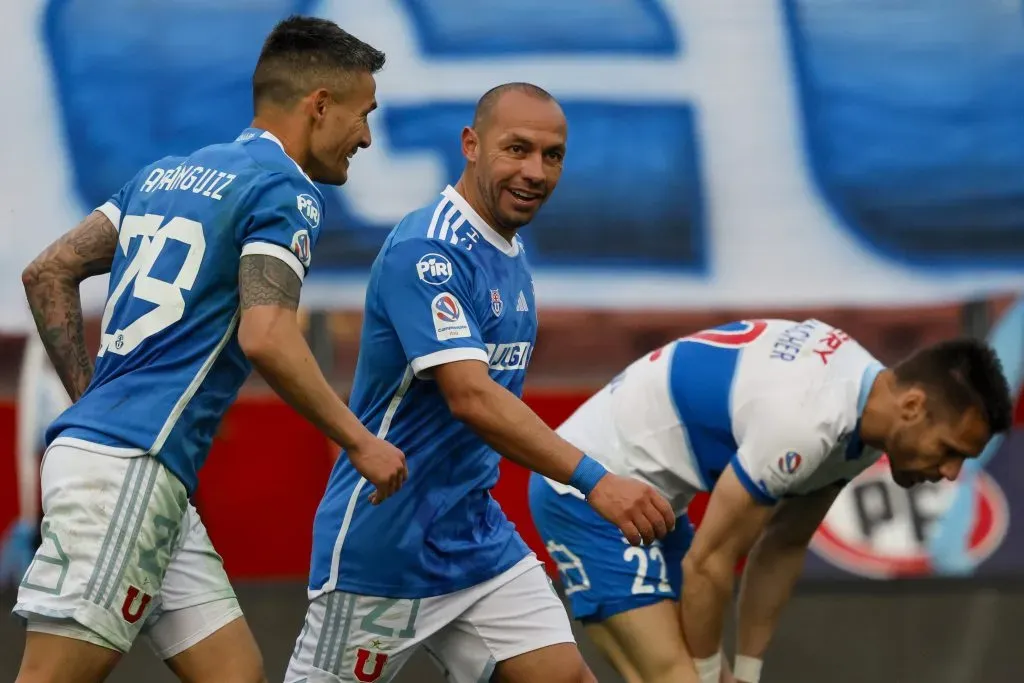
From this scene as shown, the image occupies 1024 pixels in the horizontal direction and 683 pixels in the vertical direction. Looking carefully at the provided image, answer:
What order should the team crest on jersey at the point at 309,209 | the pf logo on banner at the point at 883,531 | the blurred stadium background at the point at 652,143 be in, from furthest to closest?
the blurred stadium background at the point at 652,143, the pf logo on banner at the point at 883,531, the team crest on jersey at the point at 309,209

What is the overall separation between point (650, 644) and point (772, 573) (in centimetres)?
54

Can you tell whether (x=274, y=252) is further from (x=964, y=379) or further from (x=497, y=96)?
(x=964, y=379)

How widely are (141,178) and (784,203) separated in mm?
3471

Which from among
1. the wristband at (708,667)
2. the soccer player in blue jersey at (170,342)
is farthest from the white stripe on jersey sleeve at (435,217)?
the wristband at (708,667)

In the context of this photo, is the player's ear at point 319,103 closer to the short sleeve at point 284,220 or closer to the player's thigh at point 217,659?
the short sleeve at point 284,220

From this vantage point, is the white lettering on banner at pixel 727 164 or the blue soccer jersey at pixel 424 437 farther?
the white lettering on banner at pixel 727 164

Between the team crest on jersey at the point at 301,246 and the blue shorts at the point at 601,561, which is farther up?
the team crest on jersey at the point at 301,246

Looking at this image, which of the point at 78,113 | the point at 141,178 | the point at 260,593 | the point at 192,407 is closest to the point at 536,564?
the point at 192,407

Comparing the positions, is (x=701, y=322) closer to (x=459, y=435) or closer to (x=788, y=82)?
(x=788, y=82)

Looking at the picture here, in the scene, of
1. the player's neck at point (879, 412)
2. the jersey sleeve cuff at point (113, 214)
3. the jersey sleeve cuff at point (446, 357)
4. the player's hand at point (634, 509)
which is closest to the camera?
the player's hand at point (634, 509)

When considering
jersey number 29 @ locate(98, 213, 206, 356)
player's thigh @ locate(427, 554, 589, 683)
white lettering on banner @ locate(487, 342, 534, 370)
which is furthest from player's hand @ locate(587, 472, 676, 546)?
jersey number 29 @ locate(98, 213, 206, 356)

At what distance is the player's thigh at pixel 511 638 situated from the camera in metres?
3.65

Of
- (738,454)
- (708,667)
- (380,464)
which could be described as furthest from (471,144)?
(708,667)

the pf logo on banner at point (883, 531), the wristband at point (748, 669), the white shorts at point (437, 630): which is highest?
the white shorts at point (437, 630)
